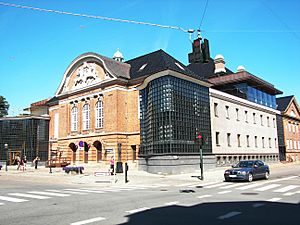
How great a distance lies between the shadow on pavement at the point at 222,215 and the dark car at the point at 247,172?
860 cm

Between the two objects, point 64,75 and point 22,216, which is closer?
point 22,216

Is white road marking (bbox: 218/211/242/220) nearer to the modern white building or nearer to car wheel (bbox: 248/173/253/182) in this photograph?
car wheel (bbox: 248/173/253/182)

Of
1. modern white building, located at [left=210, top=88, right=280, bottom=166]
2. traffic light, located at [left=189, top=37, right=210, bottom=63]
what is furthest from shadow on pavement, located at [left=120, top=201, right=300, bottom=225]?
modern white building, located at [left=210, top=88, right=280, bottom=166]

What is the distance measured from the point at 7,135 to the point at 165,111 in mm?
32358

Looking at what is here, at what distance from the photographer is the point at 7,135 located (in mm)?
48844

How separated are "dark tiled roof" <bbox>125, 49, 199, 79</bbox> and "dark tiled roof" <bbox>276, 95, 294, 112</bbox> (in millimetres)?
30291

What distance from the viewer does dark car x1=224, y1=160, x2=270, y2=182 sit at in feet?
60.5

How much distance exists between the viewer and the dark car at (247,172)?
18.4 metres

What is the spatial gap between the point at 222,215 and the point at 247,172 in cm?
1118

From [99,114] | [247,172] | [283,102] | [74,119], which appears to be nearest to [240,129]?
[99,114]

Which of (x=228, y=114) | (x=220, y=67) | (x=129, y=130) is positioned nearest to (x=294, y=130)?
(x=220, y=67)

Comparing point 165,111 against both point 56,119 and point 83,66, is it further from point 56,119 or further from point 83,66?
point 56,119

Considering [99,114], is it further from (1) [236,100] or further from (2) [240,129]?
(2) [240,129]

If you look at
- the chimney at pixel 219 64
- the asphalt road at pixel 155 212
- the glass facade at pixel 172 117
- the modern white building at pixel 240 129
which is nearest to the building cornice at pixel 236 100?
the modern white building at pixel 240 129
